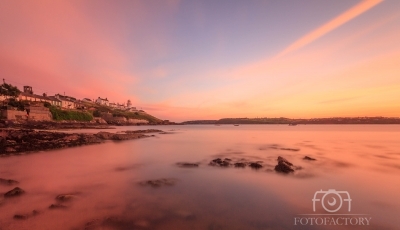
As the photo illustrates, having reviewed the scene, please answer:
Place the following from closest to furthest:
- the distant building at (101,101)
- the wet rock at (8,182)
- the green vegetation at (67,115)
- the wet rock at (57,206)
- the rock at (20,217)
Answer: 1. the rock at (20,217)
2. the wet rock at (57,206)
3. the wet rock at (8,182)
4. the green vegetation at (67,115)
5. the distant building at (101,101)

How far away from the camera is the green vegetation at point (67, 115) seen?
71.0 m

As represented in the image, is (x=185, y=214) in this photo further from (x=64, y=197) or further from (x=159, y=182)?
(x=64, y=197)

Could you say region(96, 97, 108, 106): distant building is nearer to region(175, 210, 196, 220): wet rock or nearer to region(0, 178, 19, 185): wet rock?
region(0, 178, 19, 185): wet rock

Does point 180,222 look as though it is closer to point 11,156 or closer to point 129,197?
point 129,197

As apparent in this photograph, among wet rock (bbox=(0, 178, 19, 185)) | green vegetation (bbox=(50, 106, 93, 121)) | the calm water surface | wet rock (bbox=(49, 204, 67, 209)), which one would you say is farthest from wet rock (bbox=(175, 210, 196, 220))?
green vegetation (bbox=(50, 106, 93, 121))

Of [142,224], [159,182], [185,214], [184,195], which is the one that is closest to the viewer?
[142,224]

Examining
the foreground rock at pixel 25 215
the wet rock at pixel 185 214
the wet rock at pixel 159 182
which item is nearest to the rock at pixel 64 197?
the foreground rock at pixel 25 215

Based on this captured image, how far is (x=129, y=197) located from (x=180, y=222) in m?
3.64

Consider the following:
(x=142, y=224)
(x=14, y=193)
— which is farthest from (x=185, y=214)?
(x=14, y=193)

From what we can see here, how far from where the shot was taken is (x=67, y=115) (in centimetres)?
7756

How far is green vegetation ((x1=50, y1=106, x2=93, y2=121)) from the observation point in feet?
233

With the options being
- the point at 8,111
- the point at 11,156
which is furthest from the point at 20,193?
the point at 8,111

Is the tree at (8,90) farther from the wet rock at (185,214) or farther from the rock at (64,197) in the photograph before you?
the wet rock at (185,214)

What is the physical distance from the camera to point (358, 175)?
1357cm
